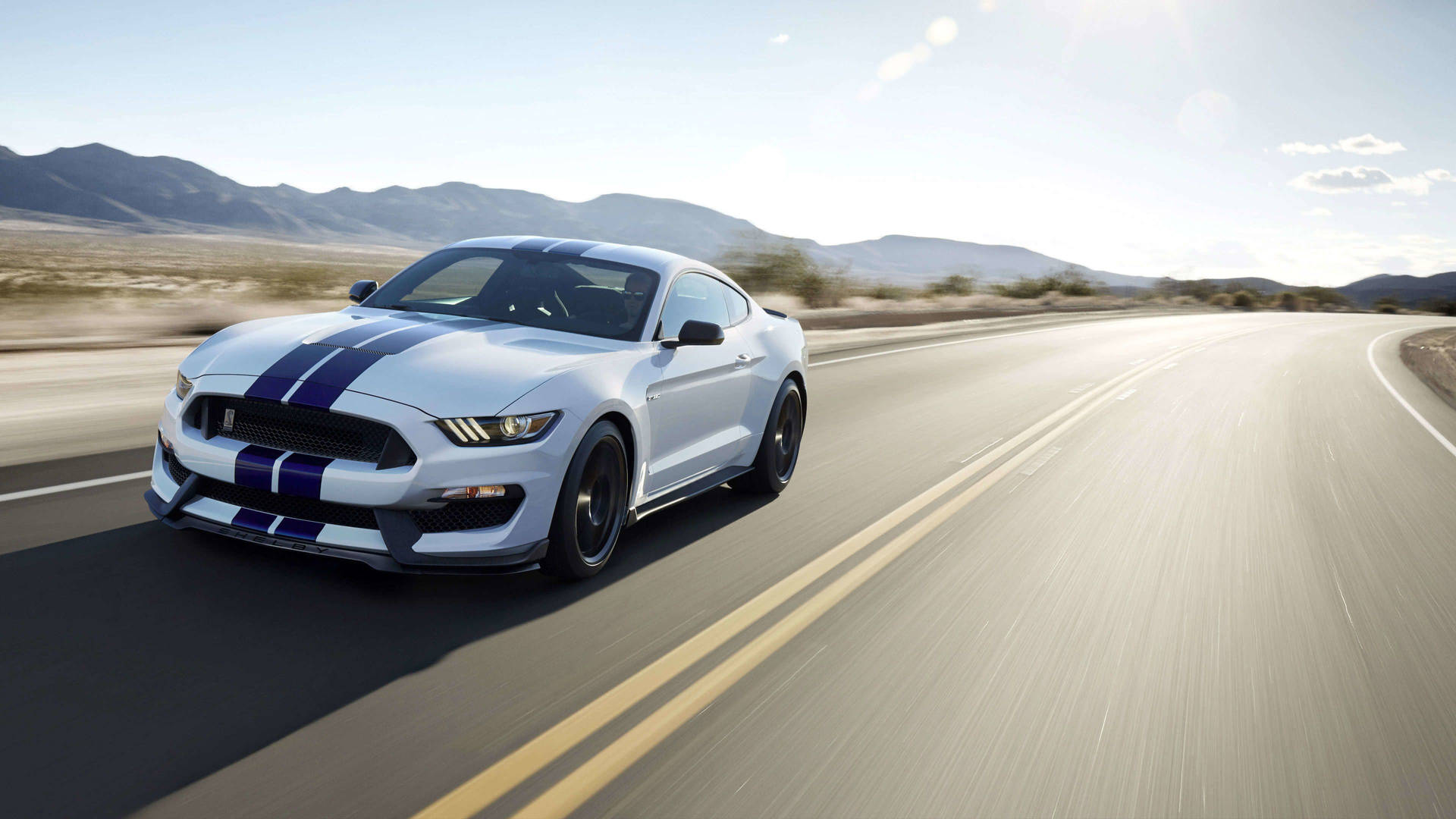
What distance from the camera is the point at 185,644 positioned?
3.95 metres

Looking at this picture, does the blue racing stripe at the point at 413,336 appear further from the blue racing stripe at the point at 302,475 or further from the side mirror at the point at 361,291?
the side mirror at the point at 361,291

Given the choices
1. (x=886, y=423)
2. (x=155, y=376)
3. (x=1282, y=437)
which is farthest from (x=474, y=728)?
(x=1282, y=437)

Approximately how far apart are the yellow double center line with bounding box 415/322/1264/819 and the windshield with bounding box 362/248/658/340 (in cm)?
159

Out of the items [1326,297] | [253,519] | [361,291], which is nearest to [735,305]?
[361,291]

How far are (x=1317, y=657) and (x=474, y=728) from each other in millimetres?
3616

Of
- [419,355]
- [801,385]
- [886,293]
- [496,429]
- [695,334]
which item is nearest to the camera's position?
[496,429]

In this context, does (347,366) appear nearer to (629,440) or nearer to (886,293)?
(629,440)

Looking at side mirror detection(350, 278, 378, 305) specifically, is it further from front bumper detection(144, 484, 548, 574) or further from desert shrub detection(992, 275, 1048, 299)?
desert shrub detection(992, 275, 1048, 299)

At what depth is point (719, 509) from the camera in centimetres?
669

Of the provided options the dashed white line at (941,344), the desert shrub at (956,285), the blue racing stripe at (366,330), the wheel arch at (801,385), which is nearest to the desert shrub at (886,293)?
the dashed white line at (941,344)

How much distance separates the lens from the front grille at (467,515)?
4289 millimetres

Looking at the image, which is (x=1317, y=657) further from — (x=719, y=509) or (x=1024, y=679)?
(x=719, y=509)

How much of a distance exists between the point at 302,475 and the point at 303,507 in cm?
16

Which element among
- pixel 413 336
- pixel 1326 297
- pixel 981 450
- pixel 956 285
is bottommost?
pixel 1326 297
